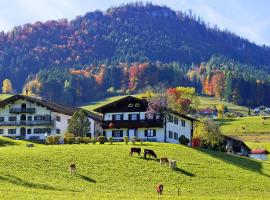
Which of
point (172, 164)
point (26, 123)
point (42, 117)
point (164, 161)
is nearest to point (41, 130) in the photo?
point (42, 117)

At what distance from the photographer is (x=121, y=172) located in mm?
67875

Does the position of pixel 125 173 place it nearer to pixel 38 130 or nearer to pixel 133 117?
pixel 133 117

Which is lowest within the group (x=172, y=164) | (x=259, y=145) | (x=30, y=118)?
(x=172, y=164)

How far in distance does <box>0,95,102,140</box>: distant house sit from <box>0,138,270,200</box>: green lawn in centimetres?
3706

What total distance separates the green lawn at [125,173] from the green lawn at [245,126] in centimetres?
9189

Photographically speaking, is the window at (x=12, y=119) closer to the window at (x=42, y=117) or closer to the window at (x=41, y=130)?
the window at (x=42, y=117)

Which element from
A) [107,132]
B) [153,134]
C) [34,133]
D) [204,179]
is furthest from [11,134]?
[204,179]

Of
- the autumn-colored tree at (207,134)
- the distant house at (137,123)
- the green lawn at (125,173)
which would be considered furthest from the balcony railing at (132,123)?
the green lawn at (125,173)

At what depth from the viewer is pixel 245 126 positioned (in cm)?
18425

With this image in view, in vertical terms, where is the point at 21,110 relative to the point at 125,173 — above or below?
above

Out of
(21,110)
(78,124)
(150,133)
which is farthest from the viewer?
(21,110)

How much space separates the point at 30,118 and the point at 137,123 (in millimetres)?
23960

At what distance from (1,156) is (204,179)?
23.4 metres

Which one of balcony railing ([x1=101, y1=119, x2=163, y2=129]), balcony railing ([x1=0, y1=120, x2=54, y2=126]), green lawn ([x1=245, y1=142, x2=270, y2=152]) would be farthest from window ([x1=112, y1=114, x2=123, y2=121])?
green lawn ([x1=245, y1=142, x2=270, y2=152])
